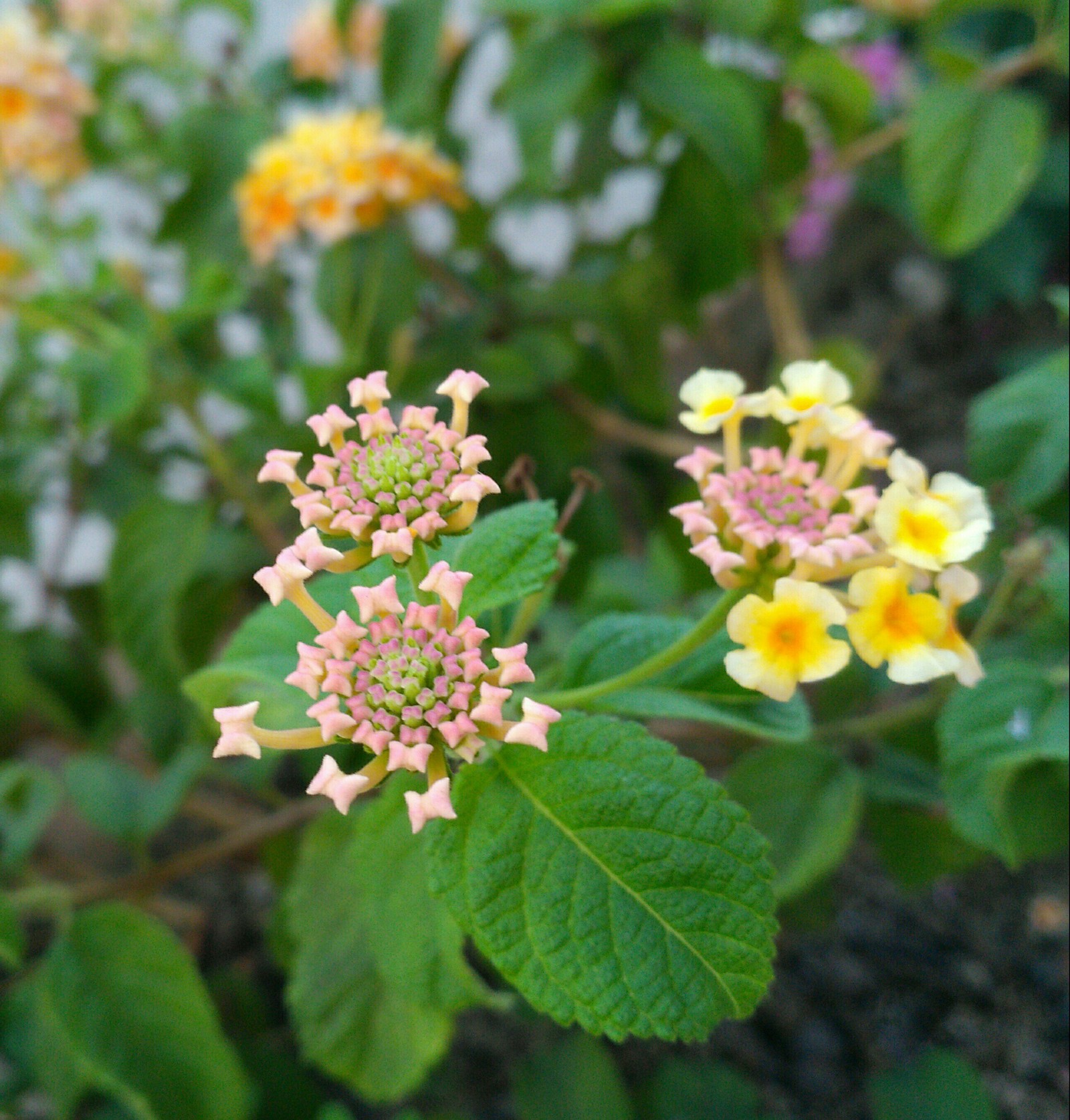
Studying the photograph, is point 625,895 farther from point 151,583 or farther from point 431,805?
point 151,583

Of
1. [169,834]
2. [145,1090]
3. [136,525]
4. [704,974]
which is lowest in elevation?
[169,834]

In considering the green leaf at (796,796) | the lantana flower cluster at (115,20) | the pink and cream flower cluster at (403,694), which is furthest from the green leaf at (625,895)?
the lantana flower cluster at (115,20)

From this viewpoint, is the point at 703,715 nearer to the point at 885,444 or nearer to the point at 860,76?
the point at 885,444

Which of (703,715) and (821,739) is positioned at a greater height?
(703,715)

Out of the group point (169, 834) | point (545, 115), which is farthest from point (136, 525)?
point (169, 834)

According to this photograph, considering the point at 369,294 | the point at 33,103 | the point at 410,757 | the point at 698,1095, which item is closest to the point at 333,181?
the point at 369,294

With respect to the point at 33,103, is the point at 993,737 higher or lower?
lower

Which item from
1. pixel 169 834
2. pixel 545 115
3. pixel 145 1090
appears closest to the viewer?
pixel 145 1090
